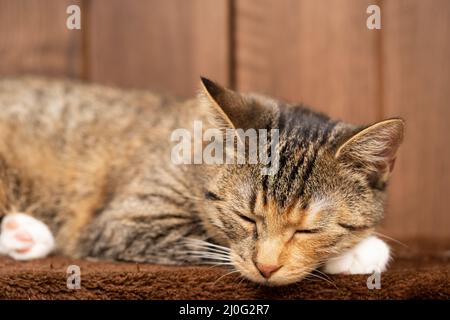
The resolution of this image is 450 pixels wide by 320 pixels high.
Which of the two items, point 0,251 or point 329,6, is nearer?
point 0,251

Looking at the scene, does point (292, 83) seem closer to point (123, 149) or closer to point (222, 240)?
point (123, 149)

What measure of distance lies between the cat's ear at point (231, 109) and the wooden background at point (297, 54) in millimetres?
718

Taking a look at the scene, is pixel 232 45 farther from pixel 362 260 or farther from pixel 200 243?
pixel 362 260

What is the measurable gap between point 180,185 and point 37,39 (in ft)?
3.24

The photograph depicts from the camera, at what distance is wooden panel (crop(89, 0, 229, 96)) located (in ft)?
7.45

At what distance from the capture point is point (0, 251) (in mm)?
1785

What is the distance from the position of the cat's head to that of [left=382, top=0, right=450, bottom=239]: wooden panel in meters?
0.76

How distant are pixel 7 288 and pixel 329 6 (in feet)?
5.22

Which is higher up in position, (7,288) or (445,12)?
(445,12)

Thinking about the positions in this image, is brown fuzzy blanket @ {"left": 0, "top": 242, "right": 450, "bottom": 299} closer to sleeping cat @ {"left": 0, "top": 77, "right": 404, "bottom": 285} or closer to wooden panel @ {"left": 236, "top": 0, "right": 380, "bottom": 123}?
sleeping cat @ {"left": 0, "top": 77, "right": 404, "bottom": 285}

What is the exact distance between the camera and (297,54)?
2.29 metres

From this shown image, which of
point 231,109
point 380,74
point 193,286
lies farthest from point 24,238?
point 380,74
